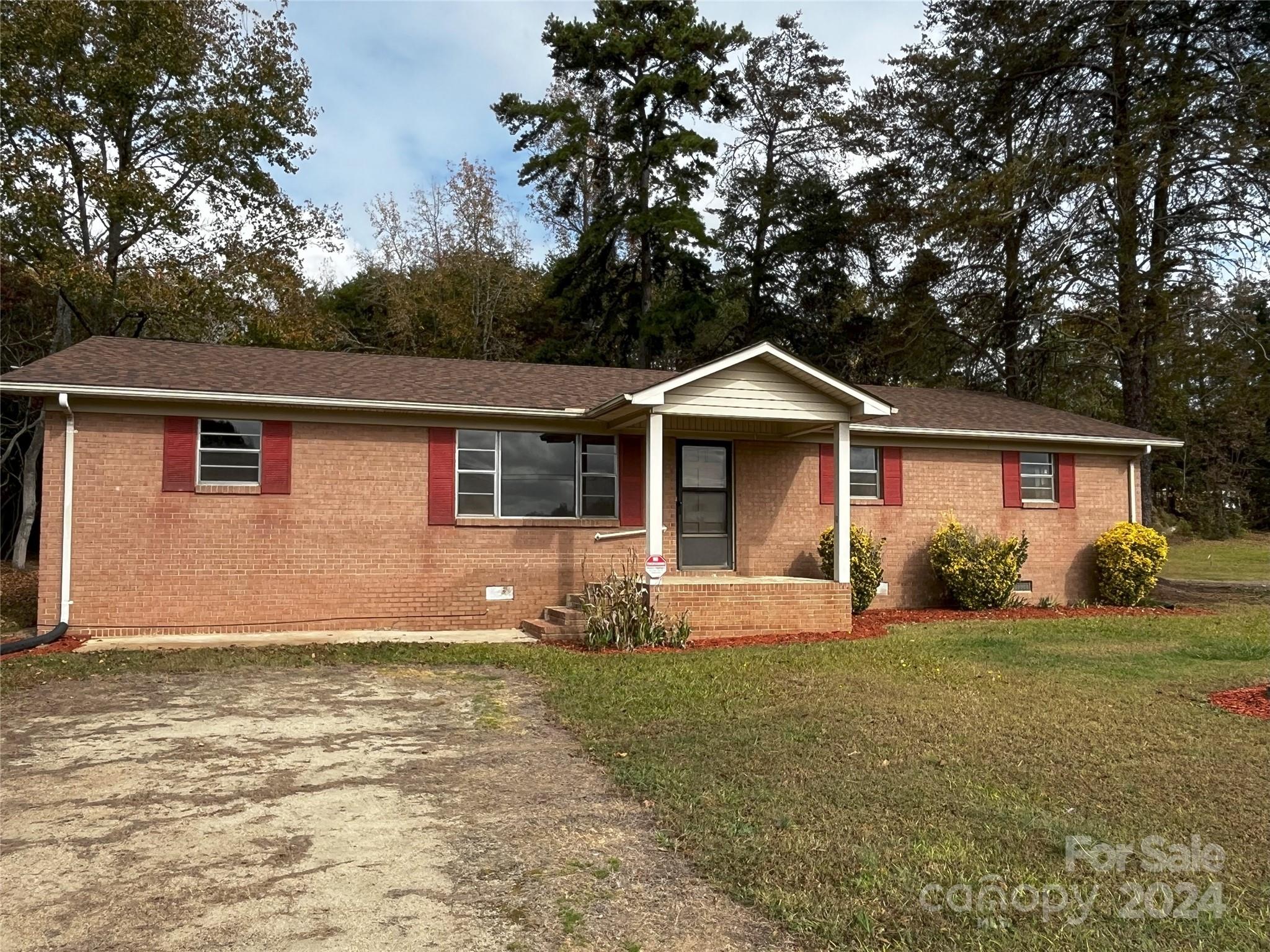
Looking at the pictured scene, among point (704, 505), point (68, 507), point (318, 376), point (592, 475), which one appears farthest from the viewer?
point (704, 505)

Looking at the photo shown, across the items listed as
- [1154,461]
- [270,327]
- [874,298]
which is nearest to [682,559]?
[270,327]

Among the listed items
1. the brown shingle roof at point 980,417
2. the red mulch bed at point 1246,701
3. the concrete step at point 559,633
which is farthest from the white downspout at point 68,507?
the red mulch bed at point 1246,701

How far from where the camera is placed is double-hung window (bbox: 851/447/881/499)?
14.3m

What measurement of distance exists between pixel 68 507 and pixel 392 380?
14.1ft

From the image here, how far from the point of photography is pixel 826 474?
1407 centimetres

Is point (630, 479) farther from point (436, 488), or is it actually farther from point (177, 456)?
point (177, 456)

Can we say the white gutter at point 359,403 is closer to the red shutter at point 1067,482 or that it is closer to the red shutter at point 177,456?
the red shutter at point 177,456

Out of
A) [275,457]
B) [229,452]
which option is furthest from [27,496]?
[275,457]

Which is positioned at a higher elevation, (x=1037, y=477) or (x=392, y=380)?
(x=392, y=380)

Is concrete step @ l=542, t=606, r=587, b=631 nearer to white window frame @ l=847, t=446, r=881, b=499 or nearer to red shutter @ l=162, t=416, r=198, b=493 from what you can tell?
red shutter @ l=162, t=416, r=198, b=493

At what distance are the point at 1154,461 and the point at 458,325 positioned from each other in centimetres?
2623

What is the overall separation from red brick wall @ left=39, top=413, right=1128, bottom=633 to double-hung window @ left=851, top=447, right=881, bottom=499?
956 mm

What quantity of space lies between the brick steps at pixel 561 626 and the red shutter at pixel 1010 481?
7.91m

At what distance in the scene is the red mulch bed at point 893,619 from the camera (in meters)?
10.9
